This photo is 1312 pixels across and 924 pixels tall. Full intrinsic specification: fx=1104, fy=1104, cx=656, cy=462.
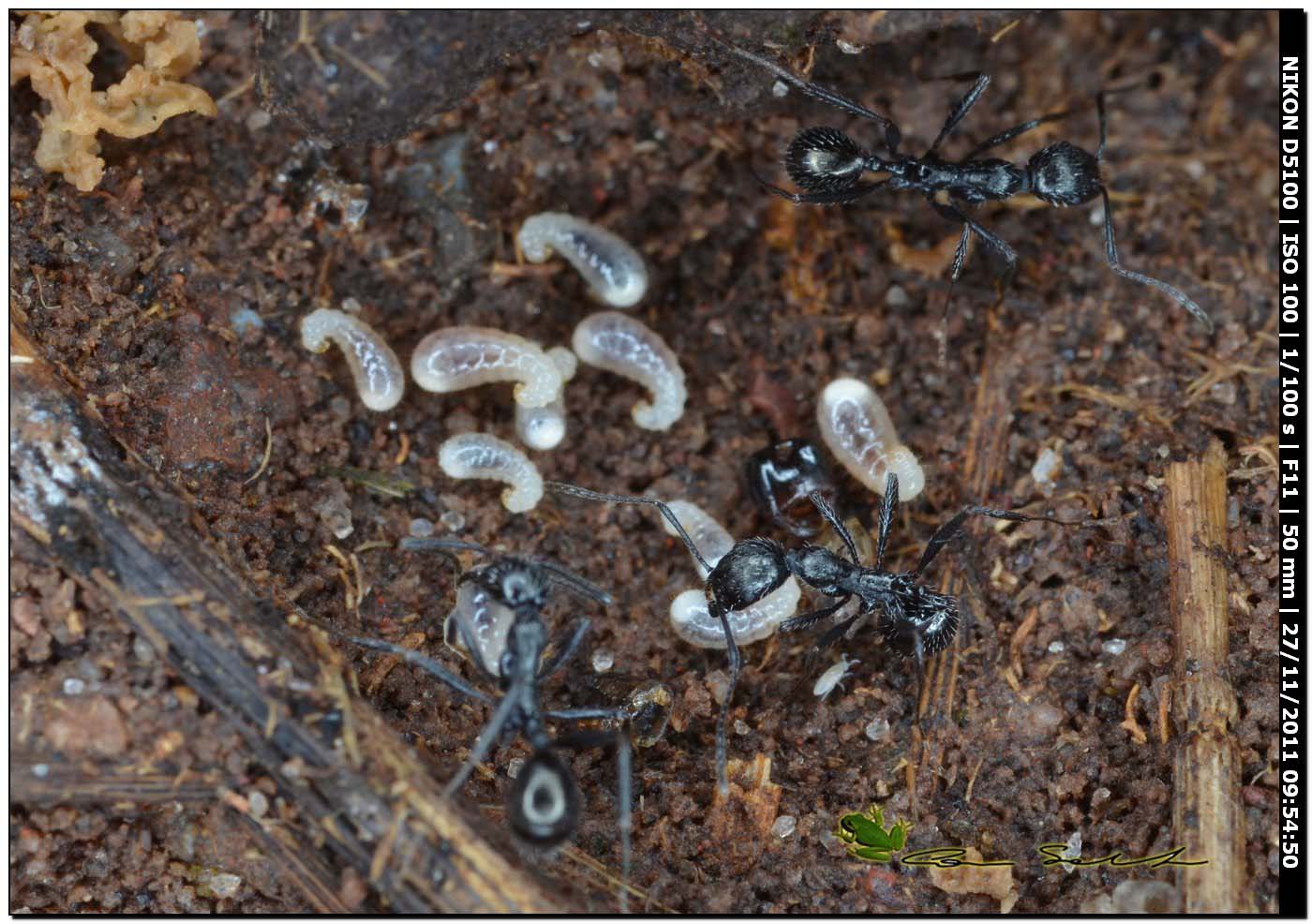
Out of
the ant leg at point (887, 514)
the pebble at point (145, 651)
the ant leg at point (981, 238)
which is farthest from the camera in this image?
the ant leg at point (981, 238)

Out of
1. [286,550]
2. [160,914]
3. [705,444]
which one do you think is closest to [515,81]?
[705,444]

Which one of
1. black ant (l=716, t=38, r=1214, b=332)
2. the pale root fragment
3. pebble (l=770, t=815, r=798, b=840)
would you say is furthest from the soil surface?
black ant (l=716, t=38, r=1214, b=332)

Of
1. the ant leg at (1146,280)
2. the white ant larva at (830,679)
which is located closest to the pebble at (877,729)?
the white ant larva at (830,679)

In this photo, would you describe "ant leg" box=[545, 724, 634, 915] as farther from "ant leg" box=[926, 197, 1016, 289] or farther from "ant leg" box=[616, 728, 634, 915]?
"ant leg" box=[926, 197, 1016, 289]

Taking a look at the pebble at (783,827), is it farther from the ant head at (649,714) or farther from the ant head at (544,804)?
the ant head at (544,804)

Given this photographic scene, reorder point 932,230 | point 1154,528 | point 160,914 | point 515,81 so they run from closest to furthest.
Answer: point 160,914 → point 1154,528 → point 515,81 → point 932,230

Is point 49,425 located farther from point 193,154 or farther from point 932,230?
point 932,230

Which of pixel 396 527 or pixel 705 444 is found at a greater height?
pixel 705 444
